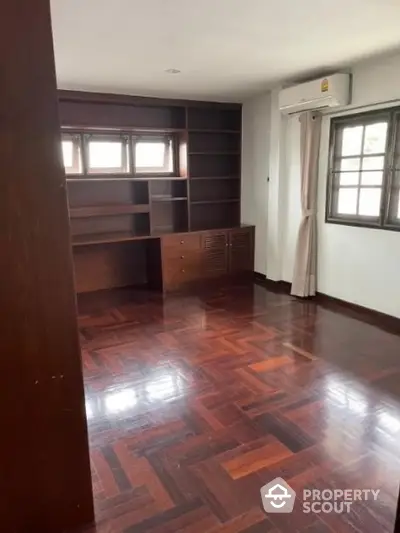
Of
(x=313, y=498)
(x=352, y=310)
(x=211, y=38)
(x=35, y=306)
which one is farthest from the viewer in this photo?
(x=352, y=310)

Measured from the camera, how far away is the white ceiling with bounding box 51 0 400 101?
2.49 m

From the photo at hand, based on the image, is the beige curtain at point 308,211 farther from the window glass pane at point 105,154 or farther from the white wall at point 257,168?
the window glass pane at point 105,154

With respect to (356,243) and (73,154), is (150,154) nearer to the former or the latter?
(73,154)

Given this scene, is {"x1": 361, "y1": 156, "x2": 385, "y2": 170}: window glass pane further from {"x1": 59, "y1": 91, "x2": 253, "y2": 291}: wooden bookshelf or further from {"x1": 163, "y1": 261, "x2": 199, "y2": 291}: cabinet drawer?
{"x1": 163, "y1": 261, "x2": 199, "y2": 291}: cabinet drawer

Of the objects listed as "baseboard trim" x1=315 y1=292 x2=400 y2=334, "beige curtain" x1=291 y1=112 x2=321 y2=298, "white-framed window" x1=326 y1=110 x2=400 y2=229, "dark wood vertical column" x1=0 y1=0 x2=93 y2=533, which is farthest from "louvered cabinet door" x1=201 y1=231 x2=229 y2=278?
"dark wood vertical column" x1=0 y1=0 x2=93 y2=533

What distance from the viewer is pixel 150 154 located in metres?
5.36

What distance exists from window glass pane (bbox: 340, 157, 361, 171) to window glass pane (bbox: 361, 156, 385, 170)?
0.27ft

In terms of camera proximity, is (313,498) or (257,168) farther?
(257,168)

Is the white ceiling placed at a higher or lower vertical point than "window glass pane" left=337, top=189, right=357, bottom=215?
higher

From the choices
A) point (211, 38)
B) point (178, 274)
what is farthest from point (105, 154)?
point (211, 38)

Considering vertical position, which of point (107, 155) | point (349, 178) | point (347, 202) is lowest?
point (347, 202)

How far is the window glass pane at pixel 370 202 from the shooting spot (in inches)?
158

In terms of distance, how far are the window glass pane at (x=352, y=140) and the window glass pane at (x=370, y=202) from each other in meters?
0.43

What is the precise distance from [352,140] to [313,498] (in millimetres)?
3515
